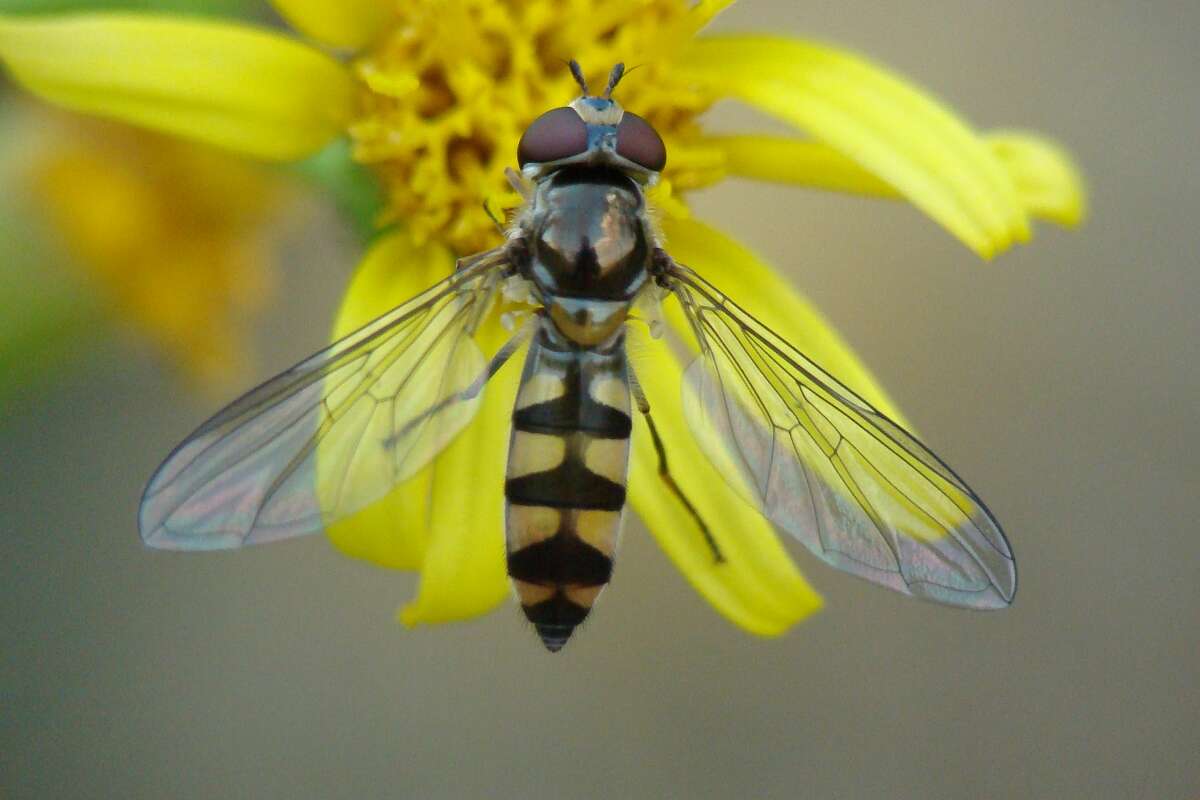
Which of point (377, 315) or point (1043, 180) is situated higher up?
point (1043, 180)

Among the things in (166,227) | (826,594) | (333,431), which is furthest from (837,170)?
(826,594)


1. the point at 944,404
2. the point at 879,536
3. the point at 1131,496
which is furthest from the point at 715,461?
the point at 1131,496

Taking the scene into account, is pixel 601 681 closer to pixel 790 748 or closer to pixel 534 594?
pixel 790 748

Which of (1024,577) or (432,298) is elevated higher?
(1024,577)

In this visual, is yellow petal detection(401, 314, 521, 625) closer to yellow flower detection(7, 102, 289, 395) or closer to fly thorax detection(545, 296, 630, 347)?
fly thorax detection(545, 296, 630, 347)

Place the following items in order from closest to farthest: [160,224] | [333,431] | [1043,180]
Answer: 1. [333,431]
2. [1043,180]
3. [160,224]

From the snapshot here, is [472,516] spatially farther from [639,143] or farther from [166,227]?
[166,227]

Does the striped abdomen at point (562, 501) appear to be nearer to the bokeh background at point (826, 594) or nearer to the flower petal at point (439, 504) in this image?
the flower petal at point (439, 504)
